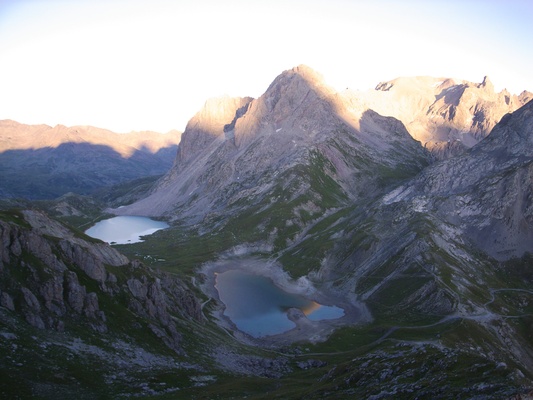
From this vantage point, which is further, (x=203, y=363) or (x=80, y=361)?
(x=203, y=363)

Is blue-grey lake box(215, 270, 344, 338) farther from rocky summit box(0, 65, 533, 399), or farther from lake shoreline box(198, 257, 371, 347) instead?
rocky summit box(0, 65, 533, 399)

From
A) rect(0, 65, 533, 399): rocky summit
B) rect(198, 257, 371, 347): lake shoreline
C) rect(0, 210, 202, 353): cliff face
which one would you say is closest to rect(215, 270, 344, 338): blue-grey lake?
rect(198, 257, 371, 347): lake shoreline

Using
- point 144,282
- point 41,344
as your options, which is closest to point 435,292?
point 144,282

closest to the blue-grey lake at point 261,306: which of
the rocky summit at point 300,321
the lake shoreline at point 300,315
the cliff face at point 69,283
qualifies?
the lake shoreline at point 300,315

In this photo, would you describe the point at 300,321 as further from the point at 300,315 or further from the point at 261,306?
the point at 261,306

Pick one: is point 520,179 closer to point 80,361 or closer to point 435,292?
point 435,292

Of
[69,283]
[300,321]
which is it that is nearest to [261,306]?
[300,321]

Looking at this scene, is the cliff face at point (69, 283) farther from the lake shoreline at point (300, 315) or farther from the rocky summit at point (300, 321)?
the lake shoreline at point (300, 315)
